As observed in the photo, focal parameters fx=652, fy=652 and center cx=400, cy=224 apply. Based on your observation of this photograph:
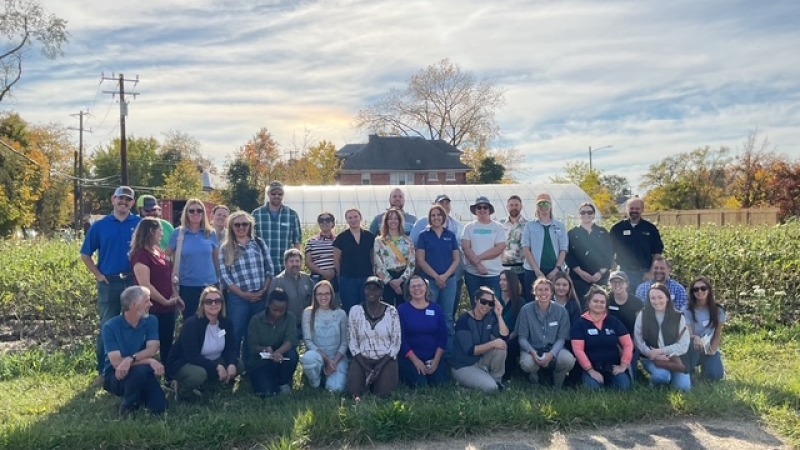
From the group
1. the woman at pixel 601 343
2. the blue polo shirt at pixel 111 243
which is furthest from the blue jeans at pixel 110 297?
the woman at pixel 601 343

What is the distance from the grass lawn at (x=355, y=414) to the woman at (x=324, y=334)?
0.90 ft

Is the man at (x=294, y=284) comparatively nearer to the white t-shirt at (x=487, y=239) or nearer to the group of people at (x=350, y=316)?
the group of people at (x=350, y=316)

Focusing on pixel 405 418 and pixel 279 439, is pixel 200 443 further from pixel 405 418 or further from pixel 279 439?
pixel 405 418

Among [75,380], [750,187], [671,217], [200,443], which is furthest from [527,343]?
[750,187]

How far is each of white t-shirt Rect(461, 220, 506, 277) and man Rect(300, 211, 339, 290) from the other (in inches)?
60.9

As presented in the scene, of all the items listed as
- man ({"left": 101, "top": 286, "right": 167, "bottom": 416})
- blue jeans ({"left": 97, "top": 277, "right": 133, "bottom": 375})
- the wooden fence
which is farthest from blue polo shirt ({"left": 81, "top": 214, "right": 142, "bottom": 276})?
the wooden fence

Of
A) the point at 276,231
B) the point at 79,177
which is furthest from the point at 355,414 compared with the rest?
the point at 79,177

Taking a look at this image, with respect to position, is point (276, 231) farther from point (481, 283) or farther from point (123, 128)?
point (123, 128)

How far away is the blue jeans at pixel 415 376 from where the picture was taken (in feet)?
21.1

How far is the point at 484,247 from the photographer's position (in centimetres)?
742

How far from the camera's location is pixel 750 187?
3794 centimetres

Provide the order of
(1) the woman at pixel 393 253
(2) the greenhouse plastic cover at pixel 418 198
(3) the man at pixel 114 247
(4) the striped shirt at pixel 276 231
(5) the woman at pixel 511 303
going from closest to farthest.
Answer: (3) the man at pixel 114 247, (5) the woman at pixel 511 303, (1) the woman at pixel 393 253, (4) the striped shirt at pixel 276 231, (2) the greenhouse plastic cover at pixel 418 198

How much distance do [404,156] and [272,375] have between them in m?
46.4

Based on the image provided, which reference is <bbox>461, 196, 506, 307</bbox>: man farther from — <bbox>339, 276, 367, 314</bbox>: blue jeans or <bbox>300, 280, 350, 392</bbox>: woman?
<bbox>300, 280, 350, 392</bbox>: woman
